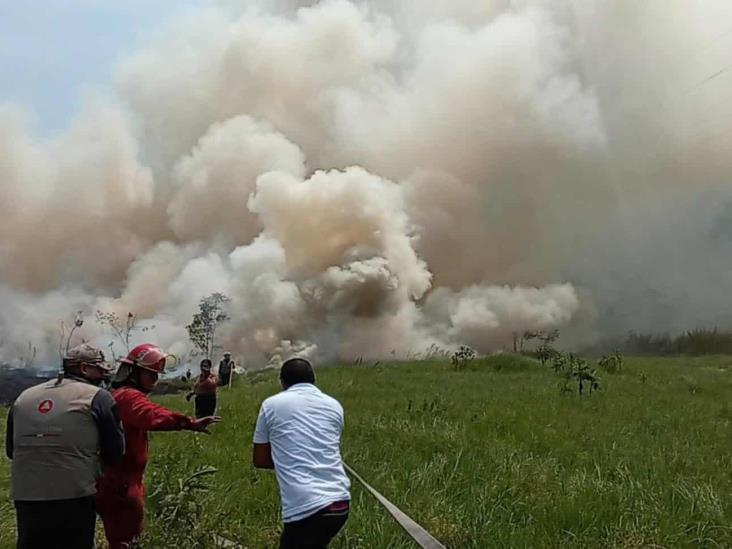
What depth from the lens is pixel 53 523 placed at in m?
4.61

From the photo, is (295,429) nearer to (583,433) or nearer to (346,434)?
(346,434)

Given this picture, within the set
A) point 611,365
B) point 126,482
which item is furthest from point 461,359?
point 126,482

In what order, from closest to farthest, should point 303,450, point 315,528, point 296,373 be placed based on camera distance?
point 315,528
point 303,450
point 296,373

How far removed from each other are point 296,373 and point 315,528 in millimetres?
975

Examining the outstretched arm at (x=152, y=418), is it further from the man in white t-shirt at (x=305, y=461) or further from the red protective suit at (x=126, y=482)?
the man in white t-shirt at (x=305, y=461)

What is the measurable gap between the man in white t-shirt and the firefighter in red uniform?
2.55ft

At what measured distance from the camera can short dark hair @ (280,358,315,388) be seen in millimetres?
4852

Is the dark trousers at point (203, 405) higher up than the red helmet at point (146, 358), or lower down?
lower down

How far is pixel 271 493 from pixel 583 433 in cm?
601

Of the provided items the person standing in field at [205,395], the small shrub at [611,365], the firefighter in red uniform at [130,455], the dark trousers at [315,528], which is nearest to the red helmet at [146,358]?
the firefighter in red uniform at [130,455]

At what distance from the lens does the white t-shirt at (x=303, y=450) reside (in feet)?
14.6

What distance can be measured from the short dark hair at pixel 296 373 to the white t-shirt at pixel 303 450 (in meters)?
0.11

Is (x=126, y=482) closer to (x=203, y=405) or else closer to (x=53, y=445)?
(x=53, y=445)

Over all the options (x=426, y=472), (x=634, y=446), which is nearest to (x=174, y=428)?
(x=426, y=472)
